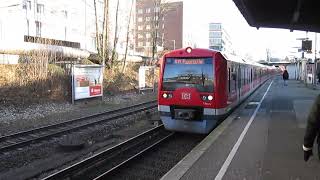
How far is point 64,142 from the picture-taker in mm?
12328

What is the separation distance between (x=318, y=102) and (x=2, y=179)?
20.1ft

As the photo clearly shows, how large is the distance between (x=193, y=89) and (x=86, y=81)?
1313cm

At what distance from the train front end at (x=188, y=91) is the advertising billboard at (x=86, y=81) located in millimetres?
11194

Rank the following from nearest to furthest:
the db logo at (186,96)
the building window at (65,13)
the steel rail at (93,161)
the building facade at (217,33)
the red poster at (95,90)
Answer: the steel rail at (93,161) → the db logo at (186,96) → the red poster at (95,90) → the building window at (65,13) → the building facade at (217,33)

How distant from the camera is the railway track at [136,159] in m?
9.21

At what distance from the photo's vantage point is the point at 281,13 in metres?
22.2

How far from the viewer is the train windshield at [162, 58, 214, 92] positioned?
1288 cm

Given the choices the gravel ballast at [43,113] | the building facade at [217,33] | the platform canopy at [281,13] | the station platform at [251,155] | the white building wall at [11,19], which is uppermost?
the building facade at [217,33]

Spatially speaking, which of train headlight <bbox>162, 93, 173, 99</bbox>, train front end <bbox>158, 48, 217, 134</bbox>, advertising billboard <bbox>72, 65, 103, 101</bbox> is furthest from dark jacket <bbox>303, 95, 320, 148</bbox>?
advertising billboard <bbox>72, 65, 103, 101</bbox>

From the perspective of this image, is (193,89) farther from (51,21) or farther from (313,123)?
(51,21)

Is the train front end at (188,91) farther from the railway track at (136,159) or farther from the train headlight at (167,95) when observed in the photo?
the railway track at (136,159)

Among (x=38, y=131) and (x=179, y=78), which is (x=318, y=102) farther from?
(x=38, y=131)

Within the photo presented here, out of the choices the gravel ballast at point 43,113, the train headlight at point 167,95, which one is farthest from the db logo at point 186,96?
the gravel ballast at point 43,113

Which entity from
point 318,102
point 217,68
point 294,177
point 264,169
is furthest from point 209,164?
point 217,68
